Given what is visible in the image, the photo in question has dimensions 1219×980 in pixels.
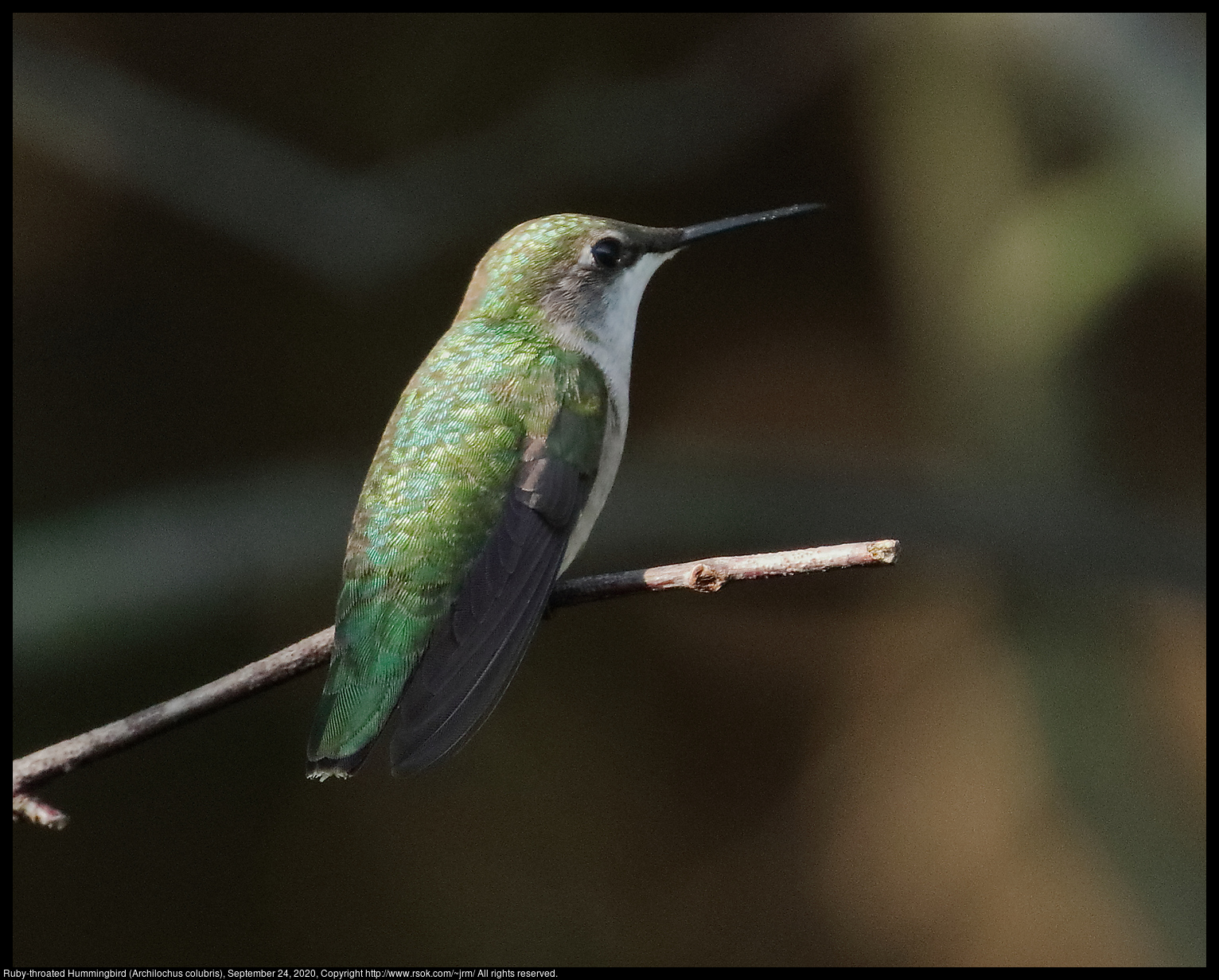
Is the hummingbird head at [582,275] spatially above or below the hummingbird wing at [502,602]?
above

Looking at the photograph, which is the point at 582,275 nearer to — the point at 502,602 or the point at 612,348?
the point at 612,348

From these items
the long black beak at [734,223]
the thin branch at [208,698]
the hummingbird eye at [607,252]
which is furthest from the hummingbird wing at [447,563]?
the long black beak at [734,223]

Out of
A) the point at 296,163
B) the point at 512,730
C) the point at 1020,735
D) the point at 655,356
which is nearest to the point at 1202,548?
the point at 1020,735

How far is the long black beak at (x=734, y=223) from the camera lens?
11.5 ft

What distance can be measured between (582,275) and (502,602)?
1.18m

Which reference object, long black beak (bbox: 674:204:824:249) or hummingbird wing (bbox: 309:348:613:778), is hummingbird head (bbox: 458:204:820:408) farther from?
hummingbird wing (bbox: 309:348:613:778)

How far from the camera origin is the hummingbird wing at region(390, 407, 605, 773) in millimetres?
2488

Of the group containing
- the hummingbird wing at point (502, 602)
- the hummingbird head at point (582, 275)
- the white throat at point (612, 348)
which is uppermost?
the hummingbird head at point (582, 275)

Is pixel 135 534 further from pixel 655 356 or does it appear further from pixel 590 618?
pixel 655 356

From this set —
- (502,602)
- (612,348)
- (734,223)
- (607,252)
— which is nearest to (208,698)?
(502,602)

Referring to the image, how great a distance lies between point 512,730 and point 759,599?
130 centimetres

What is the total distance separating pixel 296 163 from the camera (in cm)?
573

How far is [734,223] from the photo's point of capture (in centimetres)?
356

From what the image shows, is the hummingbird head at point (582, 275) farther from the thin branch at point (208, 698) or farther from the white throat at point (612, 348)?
the thin branch at point (208, 698)
